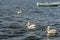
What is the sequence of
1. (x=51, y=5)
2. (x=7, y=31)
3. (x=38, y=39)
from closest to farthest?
(x=38, y=39) < (x=7, y=31) < (x=51, y=5)

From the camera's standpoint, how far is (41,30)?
1695 inches

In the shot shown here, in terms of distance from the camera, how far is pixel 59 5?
8312 cm

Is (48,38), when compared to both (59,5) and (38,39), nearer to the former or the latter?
(38,39)

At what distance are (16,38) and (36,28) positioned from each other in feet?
22.6

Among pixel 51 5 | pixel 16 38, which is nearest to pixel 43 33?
pixel 16 38

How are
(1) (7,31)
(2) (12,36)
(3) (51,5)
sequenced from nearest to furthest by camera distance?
(2) (12,36)
(1) (7,31)
(3) (51,5)

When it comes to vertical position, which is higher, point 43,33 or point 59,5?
point 59,5

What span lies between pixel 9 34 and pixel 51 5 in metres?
43.5

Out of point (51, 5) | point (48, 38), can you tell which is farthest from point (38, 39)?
point (51, 5)

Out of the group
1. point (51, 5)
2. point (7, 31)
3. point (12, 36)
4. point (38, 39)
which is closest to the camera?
point (38, 39)

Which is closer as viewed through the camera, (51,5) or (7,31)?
(7,31)

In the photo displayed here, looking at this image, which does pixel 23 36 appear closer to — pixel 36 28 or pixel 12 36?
pixel 12 36

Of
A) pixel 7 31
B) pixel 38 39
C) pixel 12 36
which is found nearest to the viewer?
pixel 38 39

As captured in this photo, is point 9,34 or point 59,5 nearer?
point 9,34
